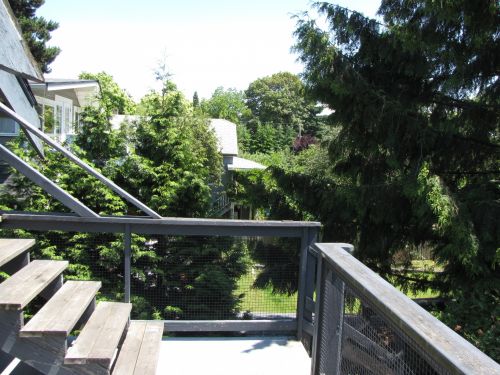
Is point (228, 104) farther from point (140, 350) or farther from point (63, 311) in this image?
point (63, 311)

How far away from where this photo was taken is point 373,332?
1.86 m

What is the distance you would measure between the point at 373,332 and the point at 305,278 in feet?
6.24

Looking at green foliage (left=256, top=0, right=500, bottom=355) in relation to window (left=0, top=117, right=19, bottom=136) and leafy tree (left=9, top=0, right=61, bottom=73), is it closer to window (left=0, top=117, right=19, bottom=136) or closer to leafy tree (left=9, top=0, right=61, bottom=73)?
window (left=0, top=117, right=19, bottom=136)

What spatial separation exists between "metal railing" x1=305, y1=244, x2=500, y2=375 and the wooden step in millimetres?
1020

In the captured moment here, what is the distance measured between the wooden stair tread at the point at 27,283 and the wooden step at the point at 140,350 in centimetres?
67

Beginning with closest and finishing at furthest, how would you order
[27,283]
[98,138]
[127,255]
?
[27,283], [127,255], [98,138]

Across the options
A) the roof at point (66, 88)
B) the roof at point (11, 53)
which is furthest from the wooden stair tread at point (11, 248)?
the roof at point (66, 88)

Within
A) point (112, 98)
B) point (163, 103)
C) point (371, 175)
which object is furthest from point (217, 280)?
point (112, 98)

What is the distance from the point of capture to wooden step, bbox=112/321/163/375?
2.73 metres

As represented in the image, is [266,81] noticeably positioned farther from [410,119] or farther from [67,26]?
[410,119]

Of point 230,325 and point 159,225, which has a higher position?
point 159,225

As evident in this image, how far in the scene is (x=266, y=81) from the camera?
212 ft

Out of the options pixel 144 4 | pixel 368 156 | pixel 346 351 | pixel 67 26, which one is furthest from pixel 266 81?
pixel 346 351

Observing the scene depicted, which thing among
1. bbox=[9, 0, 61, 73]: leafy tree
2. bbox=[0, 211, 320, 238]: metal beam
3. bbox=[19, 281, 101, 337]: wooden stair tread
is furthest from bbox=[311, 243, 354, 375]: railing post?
bbox=[9, 0, 61, 73]: leafy tree
